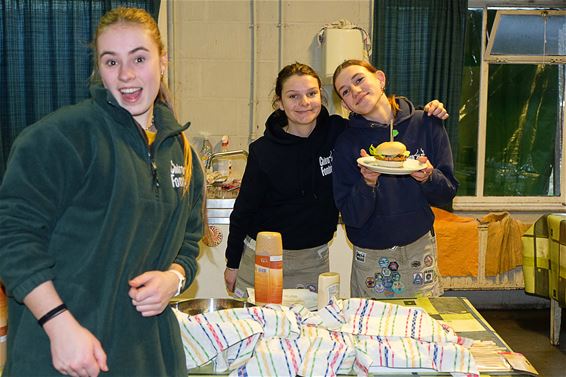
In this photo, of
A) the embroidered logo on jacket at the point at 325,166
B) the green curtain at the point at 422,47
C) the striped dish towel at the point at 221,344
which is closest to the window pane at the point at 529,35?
the green curtain at the point at 422,47

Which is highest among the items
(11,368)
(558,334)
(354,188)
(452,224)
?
(354,188)

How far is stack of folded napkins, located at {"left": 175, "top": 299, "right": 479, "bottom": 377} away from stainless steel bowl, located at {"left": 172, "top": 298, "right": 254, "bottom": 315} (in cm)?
10

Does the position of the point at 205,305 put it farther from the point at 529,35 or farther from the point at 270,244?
the point at 529,35

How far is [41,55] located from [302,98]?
248 centimetres

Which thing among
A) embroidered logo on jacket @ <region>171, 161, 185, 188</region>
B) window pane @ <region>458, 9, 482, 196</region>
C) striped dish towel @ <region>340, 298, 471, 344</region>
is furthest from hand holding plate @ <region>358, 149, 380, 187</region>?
window pane @ <region>458, 9, 482, 196</region>

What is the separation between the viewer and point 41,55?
4230 millimetres

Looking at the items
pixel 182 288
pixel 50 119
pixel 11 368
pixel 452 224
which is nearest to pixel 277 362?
pixel 182 288

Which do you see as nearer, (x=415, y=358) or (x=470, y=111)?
(x=415, y=358)

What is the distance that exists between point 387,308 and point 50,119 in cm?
104

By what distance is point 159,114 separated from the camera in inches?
56.2

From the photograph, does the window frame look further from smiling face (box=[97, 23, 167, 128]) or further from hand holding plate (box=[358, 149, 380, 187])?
smiling face (box=[97, 23, 167, 128])

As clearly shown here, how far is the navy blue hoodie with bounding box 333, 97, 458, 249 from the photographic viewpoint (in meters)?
2.29

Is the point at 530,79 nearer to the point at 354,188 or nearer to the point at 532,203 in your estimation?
the point at 532,203

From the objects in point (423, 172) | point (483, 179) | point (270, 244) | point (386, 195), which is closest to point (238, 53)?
point (483, 179)
